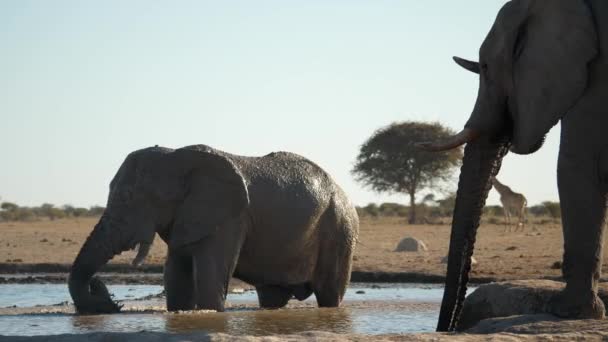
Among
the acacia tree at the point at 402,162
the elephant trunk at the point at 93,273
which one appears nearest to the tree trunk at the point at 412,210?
the acacia tree at the point at 402,162

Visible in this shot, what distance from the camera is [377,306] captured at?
12367mm

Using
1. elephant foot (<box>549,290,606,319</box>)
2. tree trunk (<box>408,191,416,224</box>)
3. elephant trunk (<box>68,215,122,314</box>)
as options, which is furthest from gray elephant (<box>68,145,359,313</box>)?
tree trunk (<box>408,191,416,224</box>)

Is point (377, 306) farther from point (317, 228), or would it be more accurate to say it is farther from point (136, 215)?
point (136, 215)

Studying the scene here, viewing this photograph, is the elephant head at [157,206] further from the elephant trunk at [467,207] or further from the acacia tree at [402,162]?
the acacia tree at [402,162]

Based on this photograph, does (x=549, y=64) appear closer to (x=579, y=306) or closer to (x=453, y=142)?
(x=453, y=142)

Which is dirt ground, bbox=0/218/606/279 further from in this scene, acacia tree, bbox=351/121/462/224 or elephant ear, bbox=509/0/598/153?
acacia tree, bbox=351/121/462/224

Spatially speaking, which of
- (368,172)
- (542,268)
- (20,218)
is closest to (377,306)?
(542,268)

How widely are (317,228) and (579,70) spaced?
18.7 ft

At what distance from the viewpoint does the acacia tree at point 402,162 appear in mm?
47938

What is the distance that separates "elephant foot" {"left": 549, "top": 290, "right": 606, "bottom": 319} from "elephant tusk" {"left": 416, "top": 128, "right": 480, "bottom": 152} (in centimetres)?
108

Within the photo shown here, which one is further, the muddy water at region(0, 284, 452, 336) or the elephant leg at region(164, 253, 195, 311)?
the elephant leg at region(164, 253, 195, 311)

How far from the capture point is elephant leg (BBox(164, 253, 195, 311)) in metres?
11.3

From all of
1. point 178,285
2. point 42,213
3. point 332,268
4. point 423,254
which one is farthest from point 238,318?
point 42,213

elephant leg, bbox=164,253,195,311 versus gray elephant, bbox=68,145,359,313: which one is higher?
gray elephant, bbox=68,145,359,313
